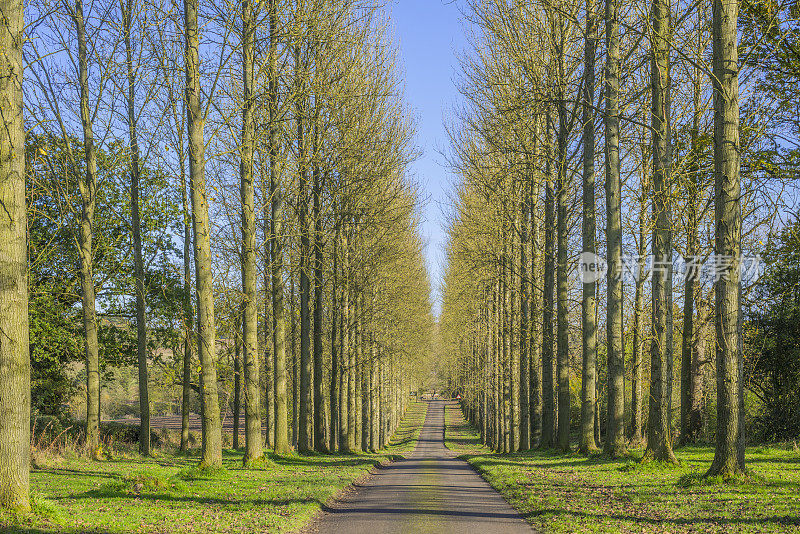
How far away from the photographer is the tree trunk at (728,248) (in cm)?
912

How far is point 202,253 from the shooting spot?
11672mm

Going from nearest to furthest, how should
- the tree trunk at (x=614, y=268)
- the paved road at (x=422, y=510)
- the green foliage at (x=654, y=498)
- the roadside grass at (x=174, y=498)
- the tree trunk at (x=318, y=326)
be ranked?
the roadside grass at (x=174, y=498), the green foliage at (x=654, y=498), the paved road at (x=422, y=510), the tree trunk at (x=614, y=268), the tree trunk at (x=318, y=326)

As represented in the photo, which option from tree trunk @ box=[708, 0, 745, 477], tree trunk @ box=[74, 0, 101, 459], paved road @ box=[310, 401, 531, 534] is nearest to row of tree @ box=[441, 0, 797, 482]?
tree trunk @ box=[708, 0, 745, 477]

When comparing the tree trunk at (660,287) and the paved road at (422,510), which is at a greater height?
the tree trunk at (660,287)

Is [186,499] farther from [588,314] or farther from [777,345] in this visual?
[777,345]

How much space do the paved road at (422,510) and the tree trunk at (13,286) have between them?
353 centimetres

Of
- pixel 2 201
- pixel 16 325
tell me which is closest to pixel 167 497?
pixel 16 325

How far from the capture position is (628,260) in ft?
68.7

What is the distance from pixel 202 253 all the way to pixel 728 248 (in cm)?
918

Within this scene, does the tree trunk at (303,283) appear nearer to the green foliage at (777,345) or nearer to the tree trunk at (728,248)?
the tree trunk at (728,248)

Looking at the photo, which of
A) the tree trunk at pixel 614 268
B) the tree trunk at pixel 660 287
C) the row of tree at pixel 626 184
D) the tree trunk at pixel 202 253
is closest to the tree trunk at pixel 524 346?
the row of tree at pixel 626 184

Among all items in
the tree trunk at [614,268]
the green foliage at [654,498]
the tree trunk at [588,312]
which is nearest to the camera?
the green foliage at [654,498]

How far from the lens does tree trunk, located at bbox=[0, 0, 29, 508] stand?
649cm

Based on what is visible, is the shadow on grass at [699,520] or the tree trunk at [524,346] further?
the tree trunk at [524,346]
